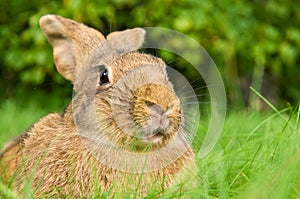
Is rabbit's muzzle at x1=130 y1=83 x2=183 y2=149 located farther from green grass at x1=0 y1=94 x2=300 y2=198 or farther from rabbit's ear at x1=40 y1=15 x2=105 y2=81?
rabbit's ear at x1=40 y1=15 x2=105 y2=81

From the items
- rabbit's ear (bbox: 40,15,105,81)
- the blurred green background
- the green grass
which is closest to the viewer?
the green grass

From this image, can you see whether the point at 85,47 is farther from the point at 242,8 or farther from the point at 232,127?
the point at 242,8

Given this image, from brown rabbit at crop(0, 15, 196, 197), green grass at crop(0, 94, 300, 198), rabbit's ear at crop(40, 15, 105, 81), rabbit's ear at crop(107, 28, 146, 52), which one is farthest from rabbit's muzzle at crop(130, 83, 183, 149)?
rabbit's ear at crop(40, 15, 105, 81)

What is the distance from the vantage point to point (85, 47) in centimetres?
330

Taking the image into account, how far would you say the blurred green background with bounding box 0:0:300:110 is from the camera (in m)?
6.45

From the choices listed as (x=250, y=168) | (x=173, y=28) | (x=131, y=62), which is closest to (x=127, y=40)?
(x=131, y=62)

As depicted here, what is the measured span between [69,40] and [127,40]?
0.36m

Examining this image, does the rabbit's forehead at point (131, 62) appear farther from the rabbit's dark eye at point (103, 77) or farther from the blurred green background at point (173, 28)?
the blurred green background at point (173, 28)

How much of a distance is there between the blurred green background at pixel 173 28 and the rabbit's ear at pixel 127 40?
8.30 feet

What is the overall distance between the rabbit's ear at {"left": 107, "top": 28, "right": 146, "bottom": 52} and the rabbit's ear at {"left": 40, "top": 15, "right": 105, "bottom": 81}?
95 millimetres

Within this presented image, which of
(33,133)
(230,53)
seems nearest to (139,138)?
(33,133)

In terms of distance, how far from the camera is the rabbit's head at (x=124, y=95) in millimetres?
2512

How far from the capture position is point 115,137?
2.62 metres

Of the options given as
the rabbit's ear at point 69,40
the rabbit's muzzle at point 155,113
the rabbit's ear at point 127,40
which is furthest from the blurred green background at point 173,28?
the rabbit's muzzle at point 155,113
